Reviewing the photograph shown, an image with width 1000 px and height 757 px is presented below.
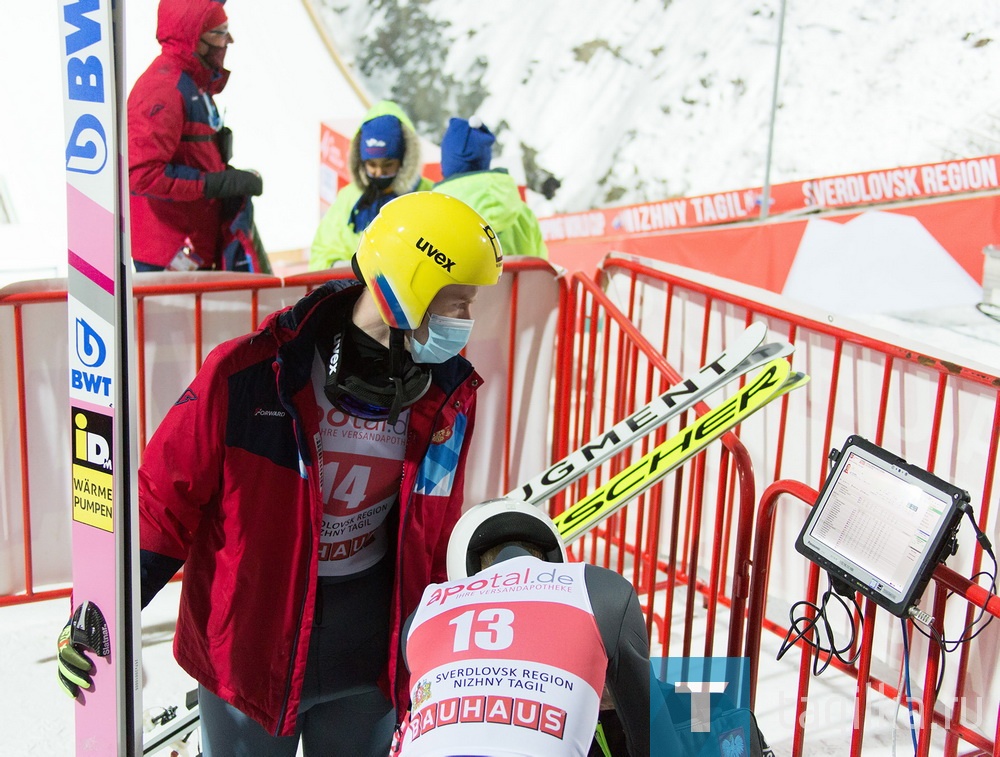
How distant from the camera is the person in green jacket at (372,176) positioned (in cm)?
531

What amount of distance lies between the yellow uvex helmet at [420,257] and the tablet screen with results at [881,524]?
1190 mm

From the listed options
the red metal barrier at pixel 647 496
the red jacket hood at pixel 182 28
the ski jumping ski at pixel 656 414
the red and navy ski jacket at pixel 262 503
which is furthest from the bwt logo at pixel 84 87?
the red jacket hood at pixel 182 28

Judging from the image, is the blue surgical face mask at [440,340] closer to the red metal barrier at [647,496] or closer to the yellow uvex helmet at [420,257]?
the yellow uvex helmet at [420,257]

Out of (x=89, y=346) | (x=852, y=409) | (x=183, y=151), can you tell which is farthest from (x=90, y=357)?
(x=183, y=151)

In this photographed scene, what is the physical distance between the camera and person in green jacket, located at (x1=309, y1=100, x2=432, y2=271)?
5.31 metres

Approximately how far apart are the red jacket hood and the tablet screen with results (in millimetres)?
3333

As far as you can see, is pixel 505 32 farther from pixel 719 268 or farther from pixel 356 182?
pixel 356 182

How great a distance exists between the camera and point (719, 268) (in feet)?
25.4

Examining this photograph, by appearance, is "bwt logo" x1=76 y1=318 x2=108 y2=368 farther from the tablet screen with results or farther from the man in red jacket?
the tablet screen with results

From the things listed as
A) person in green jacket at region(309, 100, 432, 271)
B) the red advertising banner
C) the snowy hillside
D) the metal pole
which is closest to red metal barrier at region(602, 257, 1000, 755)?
person in green jacket at region(309, 100, 432, 271)

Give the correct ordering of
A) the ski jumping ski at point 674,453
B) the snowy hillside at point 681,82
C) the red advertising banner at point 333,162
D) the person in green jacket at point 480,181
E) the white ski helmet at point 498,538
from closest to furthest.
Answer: the white ski helmet at point 498,538
the ski jumping ski at point 674,453
the person in green jacket at point 480,181
the red advertising banner at point 333,162
the snowy hillside at point 681,82

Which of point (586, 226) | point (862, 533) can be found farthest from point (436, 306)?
point (586, 226)

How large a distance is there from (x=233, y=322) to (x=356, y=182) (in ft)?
5.54

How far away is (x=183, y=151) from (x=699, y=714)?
3601 mm
